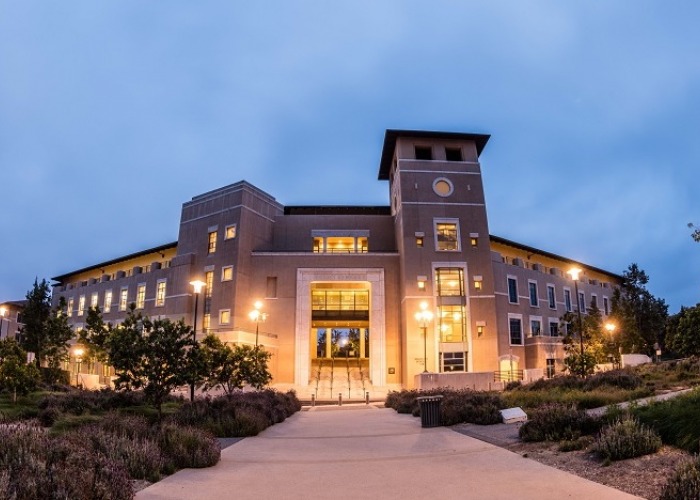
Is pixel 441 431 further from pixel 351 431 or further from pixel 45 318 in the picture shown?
pixel 45 318

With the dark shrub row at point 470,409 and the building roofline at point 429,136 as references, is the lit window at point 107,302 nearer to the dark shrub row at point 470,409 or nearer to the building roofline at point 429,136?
the building roofline at point 429,136

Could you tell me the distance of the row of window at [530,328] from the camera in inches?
1951

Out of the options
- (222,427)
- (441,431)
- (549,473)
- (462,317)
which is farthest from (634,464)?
(462,317)

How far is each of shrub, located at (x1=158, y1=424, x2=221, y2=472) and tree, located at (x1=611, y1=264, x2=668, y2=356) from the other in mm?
46181

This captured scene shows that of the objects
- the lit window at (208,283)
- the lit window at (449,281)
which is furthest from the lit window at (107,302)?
the lit window at (449,281)

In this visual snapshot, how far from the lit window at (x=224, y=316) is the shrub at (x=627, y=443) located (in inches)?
1554

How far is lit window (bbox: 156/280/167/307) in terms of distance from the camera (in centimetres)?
5175

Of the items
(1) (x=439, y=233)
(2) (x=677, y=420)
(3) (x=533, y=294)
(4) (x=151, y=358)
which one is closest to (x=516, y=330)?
(3) (x=533, y=294)

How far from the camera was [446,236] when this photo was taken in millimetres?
46062

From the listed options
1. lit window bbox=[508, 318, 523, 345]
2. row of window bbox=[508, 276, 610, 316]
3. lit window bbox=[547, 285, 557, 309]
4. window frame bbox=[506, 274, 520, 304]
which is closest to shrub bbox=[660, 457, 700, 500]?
row of window bbox=[508, 276, 610, 316]

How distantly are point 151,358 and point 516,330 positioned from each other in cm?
4239

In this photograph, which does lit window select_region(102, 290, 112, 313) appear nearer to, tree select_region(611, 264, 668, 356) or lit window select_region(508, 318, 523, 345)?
lit window select_region(508, 318, 523, 345)

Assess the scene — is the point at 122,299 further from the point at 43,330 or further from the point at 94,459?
the point at 94,459

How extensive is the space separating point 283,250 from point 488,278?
19424 millimetres
